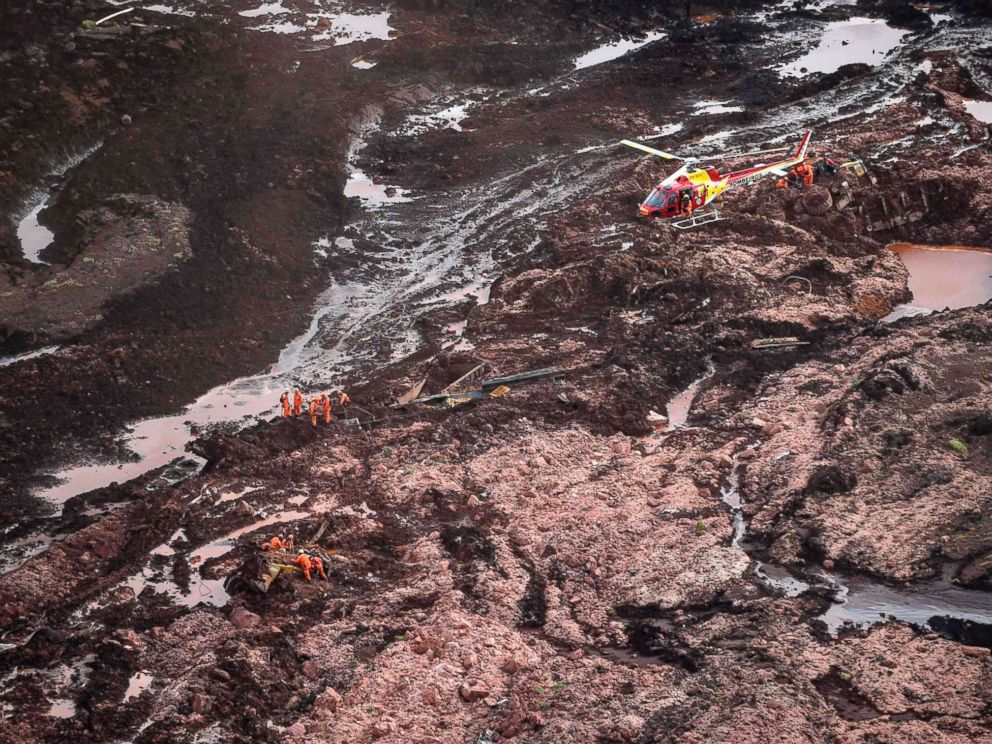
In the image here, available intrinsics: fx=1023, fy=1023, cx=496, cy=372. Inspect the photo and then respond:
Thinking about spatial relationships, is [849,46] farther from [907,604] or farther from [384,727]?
[384,727]

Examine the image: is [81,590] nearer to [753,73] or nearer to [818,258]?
→ [818,258]

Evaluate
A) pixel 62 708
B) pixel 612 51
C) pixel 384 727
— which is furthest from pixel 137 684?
pixel 612 51

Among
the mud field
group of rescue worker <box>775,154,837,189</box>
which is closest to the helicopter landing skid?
the mud field

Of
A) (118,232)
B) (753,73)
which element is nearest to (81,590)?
(118,232)

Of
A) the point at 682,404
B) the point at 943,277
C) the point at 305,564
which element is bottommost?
the point at 943,277

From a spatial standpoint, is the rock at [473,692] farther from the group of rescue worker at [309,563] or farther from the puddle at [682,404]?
the puddle at [682,404]

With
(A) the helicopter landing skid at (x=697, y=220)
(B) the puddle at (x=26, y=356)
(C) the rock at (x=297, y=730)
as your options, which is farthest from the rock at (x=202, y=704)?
(A) the helicopter landing skid at (x=697, y=220)

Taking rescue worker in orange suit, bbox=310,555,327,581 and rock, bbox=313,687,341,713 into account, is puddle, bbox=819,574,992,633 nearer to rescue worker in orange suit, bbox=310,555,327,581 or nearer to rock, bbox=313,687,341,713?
rock, bbox=313,687,341,713
